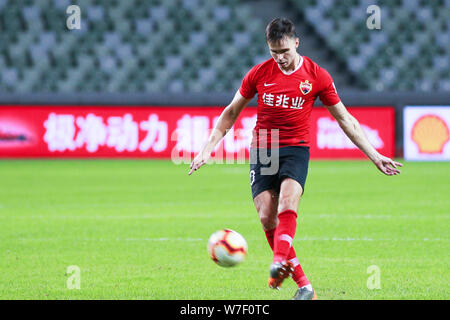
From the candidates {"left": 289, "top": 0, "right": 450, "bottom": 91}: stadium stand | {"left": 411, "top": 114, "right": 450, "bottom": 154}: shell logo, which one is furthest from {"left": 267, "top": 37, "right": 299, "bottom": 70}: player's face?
{"left": 289, "top": 0, "right": 450, "bottom": 91}: stadium stand

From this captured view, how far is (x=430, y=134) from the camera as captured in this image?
1923 cm

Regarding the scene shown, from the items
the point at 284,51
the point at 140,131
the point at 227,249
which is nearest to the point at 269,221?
the point at 227,249

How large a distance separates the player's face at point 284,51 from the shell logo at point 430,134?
46.3ft

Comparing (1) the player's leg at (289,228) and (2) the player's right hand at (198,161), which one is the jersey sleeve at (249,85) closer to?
(2) the player's right hand at (198,161)

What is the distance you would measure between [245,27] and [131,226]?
15252 millimetres

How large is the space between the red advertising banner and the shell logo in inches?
22.7

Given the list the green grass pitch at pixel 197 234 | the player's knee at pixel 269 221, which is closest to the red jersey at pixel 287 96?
the player's knee at pixel 269 221

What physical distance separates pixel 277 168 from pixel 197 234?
11.3ft

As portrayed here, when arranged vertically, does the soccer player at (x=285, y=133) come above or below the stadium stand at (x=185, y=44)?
below

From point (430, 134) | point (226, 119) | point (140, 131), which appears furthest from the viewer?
point (140, 131)

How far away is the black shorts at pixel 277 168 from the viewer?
575cm

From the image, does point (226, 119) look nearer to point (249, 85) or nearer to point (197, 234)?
point (249, 85)

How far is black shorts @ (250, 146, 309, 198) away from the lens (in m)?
5.75
